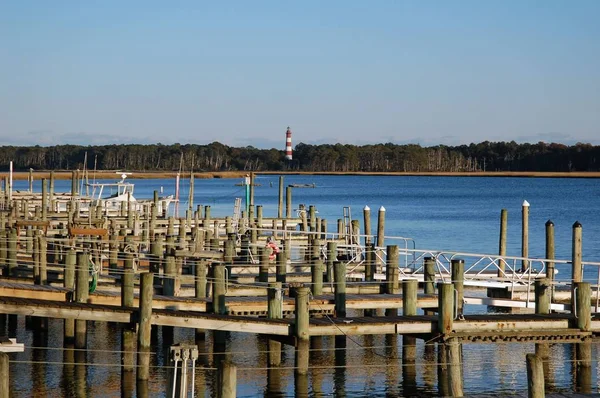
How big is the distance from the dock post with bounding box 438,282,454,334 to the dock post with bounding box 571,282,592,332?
2412 mm

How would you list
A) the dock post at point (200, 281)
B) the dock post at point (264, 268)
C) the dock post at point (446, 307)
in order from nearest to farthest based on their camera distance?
the dock post at point (446, 307)
the dock post at point (200, 281)
the dock post at point (264, 268)

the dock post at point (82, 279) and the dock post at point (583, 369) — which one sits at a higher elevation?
the dock post at point (82, 279)

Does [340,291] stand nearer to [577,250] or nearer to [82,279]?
[82,279]

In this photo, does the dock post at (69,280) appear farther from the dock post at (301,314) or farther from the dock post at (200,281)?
the dock post at (301,314)

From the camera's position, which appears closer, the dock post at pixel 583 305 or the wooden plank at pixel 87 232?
the dock post at pixel 583 305

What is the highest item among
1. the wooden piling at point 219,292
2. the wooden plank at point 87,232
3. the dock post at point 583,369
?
the wooden plank at point 87,232

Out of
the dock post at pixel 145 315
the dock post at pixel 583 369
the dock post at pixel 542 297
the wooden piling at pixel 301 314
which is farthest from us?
the dock post at pixel 583 369

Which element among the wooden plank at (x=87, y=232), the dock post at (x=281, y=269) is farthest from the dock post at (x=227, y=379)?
the wooden plank at (x=87, y=232)

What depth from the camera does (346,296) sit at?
79.9 feet

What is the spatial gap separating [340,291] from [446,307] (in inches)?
132

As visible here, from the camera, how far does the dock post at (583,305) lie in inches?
824

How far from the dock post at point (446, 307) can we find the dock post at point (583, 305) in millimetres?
2412

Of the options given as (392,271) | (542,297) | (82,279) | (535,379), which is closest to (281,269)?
(392,271)

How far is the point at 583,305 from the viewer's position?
21.0 meters
